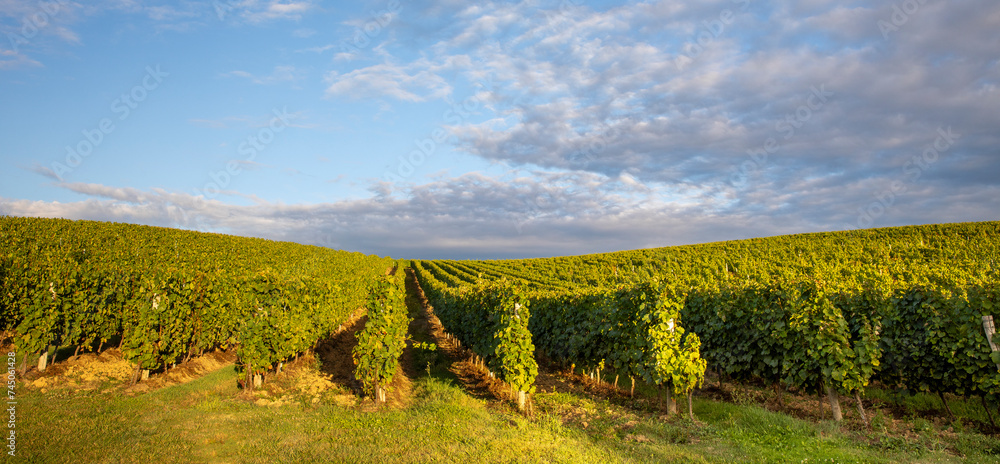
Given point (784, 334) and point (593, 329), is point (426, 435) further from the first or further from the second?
point (784, 334)

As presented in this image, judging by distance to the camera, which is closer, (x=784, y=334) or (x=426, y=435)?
(x=426, y=435)

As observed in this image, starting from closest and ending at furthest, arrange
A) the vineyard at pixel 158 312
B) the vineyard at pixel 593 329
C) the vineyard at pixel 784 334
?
the vineyard at pixel 784 334, the vineyard at pixel 593 329, the vineyard at pixel 158 312

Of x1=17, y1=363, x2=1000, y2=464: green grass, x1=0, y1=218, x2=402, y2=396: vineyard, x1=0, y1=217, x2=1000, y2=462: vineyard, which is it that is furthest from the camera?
x1=0, y1=218, x2=402, y2=396: vineyard

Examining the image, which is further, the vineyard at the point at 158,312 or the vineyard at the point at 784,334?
the vineyard at the point at 158,312

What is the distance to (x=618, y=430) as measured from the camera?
Result: 7988 mm

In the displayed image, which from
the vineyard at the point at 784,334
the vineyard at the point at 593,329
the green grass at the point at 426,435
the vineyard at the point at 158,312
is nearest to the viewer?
the green grass at the point at 426,435

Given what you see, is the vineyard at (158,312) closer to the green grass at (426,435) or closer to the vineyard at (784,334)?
the green grass at (426,435)

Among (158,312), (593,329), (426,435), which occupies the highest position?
(158,312)

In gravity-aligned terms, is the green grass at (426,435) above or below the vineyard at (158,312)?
below

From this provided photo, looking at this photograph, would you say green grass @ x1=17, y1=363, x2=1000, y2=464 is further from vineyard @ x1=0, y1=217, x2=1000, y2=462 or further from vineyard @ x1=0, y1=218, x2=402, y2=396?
vineyard @ x1=0, y1=218, x2=402, y2=396

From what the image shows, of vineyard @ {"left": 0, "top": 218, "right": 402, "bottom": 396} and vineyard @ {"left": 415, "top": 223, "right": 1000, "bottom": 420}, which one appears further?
vineyard @ {"left": 0, "top": 218, "right": 402, "bottom": 396}

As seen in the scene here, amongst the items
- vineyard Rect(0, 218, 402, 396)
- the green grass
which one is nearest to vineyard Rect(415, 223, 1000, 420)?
the green grass

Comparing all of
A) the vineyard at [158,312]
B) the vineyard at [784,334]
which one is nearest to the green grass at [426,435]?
the vineyard at [784,334]

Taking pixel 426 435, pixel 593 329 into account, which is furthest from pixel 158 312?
pixel 593 329
